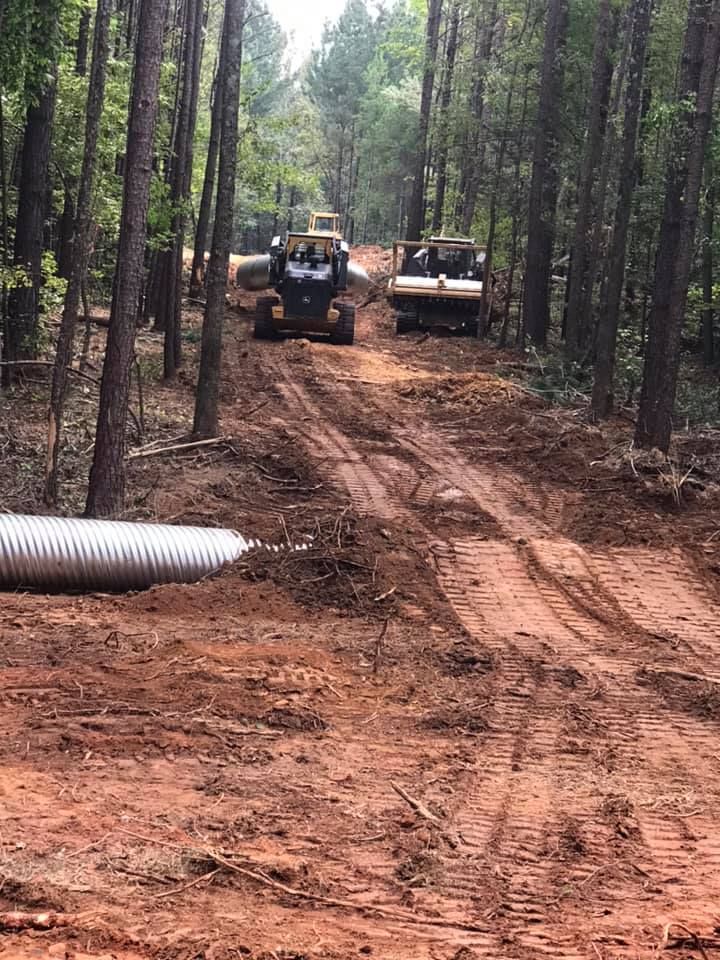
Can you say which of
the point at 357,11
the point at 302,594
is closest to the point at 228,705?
the point at 302,594

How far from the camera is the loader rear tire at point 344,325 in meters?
25.8

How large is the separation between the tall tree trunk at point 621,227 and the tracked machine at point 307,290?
30.7 feet

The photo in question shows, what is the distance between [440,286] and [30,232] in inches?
597

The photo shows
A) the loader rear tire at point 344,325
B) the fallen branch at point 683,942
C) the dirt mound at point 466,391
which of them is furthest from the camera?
the loader rear tire at point 344,325

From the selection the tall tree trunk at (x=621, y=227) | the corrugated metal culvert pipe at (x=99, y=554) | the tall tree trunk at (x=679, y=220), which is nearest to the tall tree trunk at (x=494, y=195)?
the tall tree trunk at (x=621, y=227)

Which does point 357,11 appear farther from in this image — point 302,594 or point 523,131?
point 302,594

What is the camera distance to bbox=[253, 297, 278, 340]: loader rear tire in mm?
26031

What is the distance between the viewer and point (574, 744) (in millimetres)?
6410

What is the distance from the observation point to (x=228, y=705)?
250 inches

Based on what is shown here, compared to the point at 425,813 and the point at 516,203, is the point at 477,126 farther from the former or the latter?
the point at 425,813

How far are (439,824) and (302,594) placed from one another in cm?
434

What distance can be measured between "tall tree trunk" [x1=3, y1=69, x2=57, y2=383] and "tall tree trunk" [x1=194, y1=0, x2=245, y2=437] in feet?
9.98

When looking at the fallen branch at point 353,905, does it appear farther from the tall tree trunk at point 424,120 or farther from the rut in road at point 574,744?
the tall tree trunk at point 424,120

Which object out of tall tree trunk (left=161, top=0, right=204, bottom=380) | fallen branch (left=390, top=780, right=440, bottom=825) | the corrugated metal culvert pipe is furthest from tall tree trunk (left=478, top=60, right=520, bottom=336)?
fallen branch (left=390, top=780, right=440, bottom=825)
